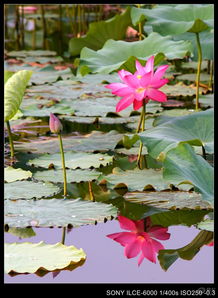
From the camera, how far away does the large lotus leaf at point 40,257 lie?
→ 6.23 feet

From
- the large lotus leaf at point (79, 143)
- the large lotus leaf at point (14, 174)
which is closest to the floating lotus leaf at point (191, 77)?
the large lotus leaf at point (79, 143)

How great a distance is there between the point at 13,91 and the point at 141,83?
1.84ft

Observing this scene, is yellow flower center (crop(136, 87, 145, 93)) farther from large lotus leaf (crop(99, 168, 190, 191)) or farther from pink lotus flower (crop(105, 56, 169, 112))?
large lotus leaf (crop(99, 168, 190, 191))

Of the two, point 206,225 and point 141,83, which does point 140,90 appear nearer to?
point 141,83

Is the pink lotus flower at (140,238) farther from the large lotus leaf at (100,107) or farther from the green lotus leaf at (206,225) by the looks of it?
the large lotus leaf at (100,107)

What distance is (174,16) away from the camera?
372 centimetres

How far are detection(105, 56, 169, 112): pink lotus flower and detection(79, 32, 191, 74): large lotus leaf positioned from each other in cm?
38

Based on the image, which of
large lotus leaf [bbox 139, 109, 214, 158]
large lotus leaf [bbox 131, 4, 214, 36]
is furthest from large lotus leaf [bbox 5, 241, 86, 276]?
large lotus leaf [bbox 131, 4, 214, 36]

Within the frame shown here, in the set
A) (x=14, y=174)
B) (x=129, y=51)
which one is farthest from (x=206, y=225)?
(x=129, y=51)

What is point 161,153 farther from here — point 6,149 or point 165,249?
point 6,149

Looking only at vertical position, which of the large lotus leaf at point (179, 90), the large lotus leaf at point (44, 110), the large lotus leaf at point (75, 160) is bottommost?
the large lotus leaf at point (179, 90)

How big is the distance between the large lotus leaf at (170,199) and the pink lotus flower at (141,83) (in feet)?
1.39
